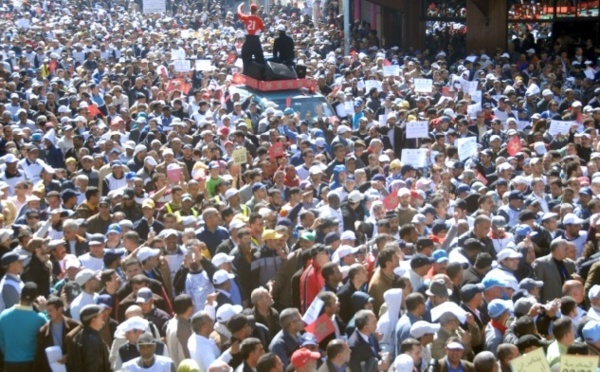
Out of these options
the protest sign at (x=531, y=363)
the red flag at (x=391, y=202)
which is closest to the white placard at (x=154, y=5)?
the red flag at (x=391, y=202)

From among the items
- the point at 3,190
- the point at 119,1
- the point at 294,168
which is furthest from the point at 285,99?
the point at 119,1

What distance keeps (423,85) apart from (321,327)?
40.3 ft

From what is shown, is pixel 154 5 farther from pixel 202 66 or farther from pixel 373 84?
pixel 373 84

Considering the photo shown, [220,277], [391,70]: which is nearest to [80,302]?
[220,277]

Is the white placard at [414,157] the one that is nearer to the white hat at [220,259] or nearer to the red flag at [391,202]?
the red flag at [391,202]

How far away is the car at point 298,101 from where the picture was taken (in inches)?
744

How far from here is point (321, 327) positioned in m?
8.83

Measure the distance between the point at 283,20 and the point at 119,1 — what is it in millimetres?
11725

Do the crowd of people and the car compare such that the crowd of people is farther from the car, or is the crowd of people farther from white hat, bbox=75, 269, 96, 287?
the car

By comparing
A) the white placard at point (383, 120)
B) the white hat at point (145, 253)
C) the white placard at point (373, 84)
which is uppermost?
the white placard at point (373, 84)

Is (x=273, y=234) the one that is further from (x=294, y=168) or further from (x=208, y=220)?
(x=294, y=168)

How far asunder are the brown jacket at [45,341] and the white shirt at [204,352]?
1001 millimetres

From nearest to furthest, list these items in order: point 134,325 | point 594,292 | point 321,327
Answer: point 134,325, point 321,327, point 594,292

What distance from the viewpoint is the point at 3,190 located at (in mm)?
13219
